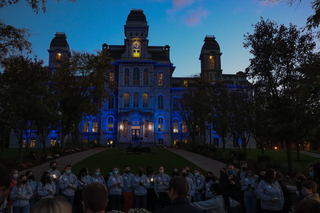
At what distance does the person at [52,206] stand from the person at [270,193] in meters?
6.57

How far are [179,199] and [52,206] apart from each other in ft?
5.84

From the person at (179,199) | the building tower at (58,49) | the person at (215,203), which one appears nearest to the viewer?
the person at (179,199)

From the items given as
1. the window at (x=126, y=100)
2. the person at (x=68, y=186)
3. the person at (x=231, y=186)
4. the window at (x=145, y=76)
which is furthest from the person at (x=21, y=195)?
the window at (x=145, y=76)

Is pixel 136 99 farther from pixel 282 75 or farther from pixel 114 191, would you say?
pixel 114 191

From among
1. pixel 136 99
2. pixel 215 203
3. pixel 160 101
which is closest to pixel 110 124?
pixel 136 99

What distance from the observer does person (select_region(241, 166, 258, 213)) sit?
8.98m

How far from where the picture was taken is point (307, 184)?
599cm

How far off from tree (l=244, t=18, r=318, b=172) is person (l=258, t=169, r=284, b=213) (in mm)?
8653

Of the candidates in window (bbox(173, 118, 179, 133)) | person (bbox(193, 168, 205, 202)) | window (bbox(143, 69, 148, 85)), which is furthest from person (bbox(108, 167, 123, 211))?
window (bbox(173, 118, 179, 133))

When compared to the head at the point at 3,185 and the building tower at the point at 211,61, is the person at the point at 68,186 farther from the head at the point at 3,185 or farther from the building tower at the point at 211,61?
the building tower at the point at 211,61

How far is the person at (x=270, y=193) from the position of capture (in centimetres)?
748

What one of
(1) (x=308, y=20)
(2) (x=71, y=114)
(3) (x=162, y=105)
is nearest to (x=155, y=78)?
(3) (x=162, y=105)

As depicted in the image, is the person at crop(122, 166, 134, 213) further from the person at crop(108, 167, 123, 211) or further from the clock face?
the clock face

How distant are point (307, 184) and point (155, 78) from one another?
4888cm
